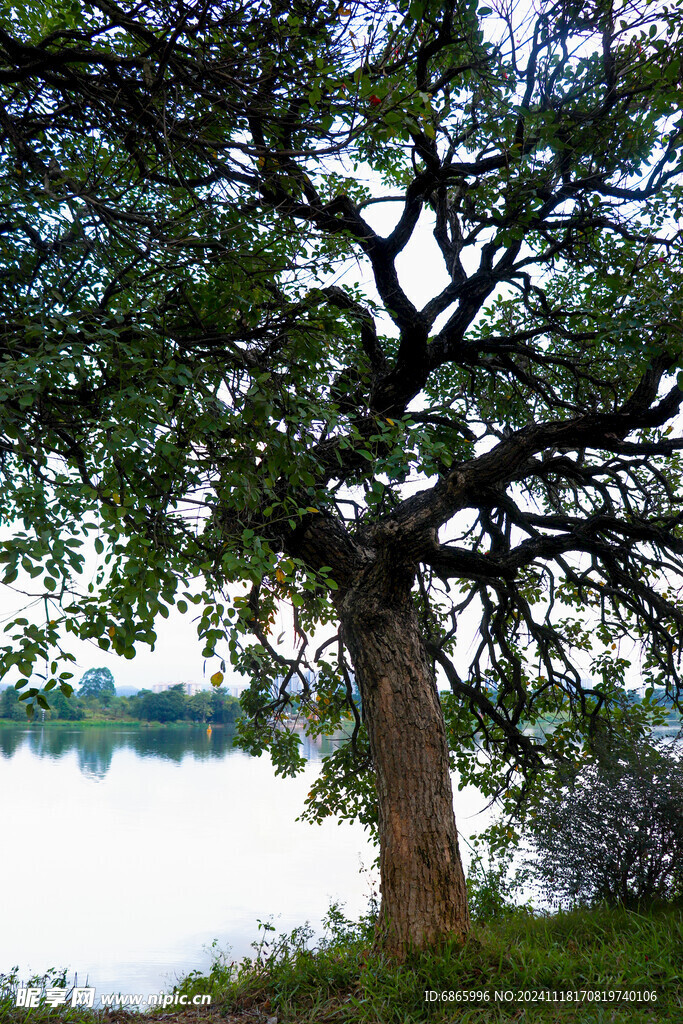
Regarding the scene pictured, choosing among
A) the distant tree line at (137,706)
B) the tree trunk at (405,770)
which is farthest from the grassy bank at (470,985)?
the distant tree line at (137,706)

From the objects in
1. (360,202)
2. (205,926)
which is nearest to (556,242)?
(360,202)

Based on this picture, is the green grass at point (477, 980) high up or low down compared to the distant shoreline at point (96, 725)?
down

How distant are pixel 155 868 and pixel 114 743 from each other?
2348cm

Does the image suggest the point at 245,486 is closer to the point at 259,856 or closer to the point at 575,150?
the point at 575,150

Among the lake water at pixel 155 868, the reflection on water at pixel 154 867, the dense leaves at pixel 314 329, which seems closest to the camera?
the dense leaves at pixel 314 329

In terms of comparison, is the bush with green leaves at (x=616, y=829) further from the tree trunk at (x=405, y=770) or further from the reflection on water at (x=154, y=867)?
the tree trunk at (x=405, y=770)

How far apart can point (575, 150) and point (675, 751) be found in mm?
6394

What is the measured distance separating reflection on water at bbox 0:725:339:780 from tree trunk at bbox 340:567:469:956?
1929 cm

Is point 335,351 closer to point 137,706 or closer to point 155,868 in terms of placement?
point 155,868

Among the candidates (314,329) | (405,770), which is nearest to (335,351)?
(314,329)

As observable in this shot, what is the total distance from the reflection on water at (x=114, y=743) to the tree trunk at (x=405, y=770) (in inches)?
760

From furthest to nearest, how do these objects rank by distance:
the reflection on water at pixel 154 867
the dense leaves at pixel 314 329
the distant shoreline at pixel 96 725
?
the distant shoreline at pixel 96 725, the reflection on water at pixel 154 867, the dense leaves at pixel 314 329

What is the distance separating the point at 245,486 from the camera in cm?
316

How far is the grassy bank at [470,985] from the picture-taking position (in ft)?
11.4
